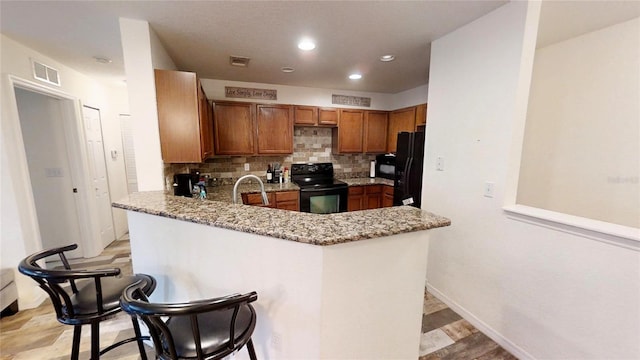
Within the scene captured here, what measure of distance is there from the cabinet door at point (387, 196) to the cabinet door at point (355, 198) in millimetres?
350

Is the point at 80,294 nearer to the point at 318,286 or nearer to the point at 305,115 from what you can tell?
→ the point at 318,286

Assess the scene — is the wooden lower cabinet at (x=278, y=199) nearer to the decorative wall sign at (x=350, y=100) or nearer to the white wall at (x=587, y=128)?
the decorative wall sign at (x=350, y=100)

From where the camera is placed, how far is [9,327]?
199 cm

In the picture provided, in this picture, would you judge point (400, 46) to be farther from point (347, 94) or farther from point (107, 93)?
point (107, 93)

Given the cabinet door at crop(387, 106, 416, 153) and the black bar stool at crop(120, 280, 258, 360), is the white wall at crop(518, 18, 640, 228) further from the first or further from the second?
the black bar stool at crop(120, 280, 258, 360)

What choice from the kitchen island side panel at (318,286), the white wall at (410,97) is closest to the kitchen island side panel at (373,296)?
the kitchen island side panel at (318,286)

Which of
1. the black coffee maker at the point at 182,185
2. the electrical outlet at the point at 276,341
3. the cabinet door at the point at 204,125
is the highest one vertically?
the cabinet door at the point at 204,125

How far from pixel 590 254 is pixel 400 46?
6.79ft

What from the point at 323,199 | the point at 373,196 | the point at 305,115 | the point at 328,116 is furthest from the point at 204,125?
the point at 373,196

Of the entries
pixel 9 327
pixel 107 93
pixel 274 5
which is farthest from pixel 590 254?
pixel 107 93

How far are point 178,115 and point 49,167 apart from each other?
238 centimetres

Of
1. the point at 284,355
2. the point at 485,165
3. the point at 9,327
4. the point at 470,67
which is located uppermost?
the point at 470,67

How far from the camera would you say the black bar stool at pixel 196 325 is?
0.82 meters

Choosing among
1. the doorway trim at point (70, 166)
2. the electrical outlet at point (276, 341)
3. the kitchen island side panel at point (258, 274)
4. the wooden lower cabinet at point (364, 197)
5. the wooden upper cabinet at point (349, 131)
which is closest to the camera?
the kitchen island side panel at point (258, 274)
